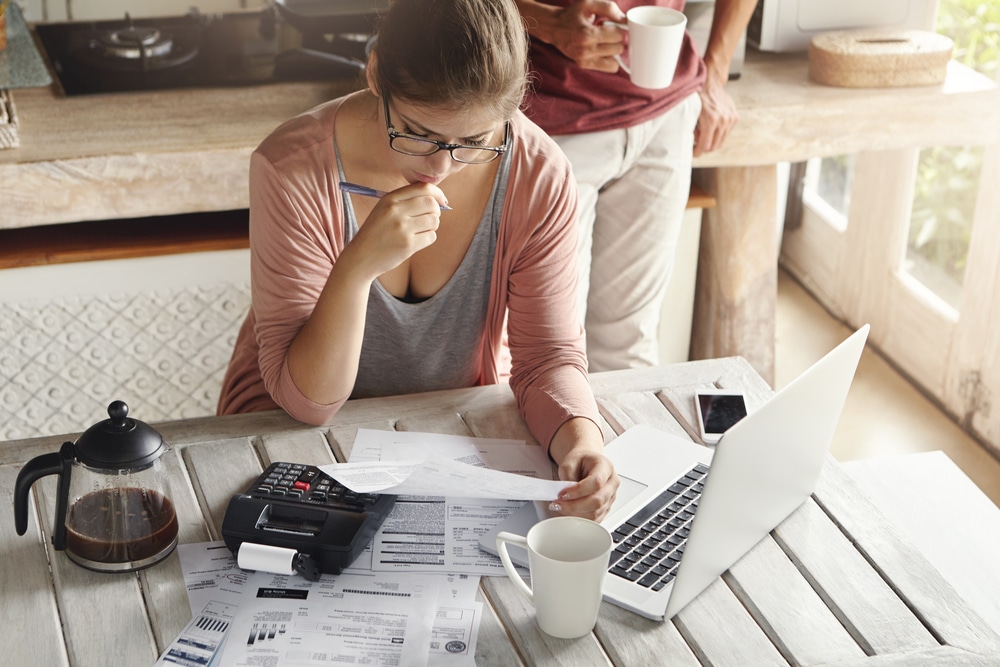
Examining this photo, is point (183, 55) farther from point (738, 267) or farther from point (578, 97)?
point (738, 267)

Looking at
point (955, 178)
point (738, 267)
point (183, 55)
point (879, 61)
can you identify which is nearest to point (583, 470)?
point (738, 267)

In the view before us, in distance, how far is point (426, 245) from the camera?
4.17 ft

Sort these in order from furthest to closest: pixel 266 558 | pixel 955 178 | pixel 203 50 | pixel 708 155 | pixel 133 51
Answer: pixel 955 178, pixel 203 50, pixel 133 51, pixel 708 155, pixel 266 558

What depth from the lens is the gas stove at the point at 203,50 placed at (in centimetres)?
235

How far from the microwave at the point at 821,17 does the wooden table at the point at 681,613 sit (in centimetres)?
156

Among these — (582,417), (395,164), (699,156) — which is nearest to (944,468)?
(699,156)

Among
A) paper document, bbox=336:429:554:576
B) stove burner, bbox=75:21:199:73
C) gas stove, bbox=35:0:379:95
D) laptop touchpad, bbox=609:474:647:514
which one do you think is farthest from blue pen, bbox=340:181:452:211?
stove burner, bbox=75:21:199:73

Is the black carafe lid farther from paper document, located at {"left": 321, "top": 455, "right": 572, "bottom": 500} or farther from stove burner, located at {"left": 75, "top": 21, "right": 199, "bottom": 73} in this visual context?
Result: stove burner, located at {"left": 75, "top": 21, "right": 199, "bottom": 73}

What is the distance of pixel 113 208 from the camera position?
6.70 feet

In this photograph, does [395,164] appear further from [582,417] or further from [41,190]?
[41,190]

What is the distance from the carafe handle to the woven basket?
191cm

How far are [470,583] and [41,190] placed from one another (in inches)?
52.4

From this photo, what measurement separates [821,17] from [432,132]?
5.35 ft

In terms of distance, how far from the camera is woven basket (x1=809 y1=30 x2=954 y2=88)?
2354mm
